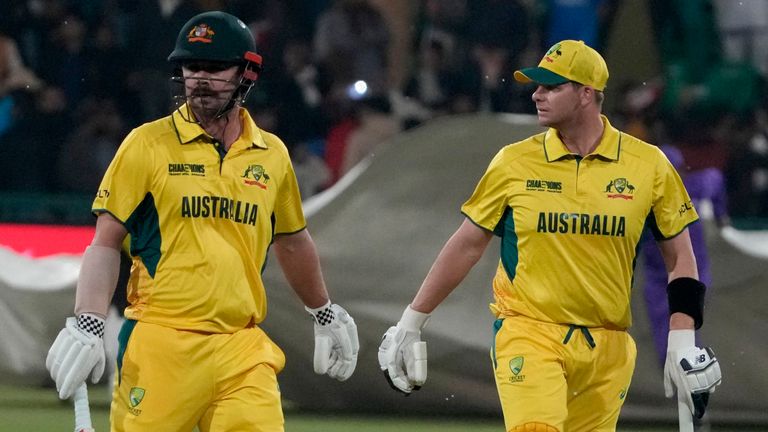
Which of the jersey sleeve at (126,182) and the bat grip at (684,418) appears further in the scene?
the bat grip at (684,418)

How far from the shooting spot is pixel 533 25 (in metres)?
14.0

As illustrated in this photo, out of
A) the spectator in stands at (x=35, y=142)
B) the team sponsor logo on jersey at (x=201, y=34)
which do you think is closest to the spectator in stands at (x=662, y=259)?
the team sponsor logo on jersey at (x=201, y=34)

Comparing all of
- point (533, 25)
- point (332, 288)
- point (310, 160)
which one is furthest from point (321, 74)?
point (332, 288)

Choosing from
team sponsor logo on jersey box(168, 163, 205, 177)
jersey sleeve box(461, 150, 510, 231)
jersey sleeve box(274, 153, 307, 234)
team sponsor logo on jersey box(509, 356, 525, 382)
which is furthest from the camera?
jersey sleeve box(461, 150, 510, 231)

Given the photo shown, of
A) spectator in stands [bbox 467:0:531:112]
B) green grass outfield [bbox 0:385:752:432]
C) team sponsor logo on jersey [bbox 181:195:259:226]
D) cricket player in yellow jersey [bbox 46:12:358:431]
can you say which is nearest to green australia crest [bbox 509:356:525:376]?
cricket player in yellow jersey [bbox 46:12:358:431]

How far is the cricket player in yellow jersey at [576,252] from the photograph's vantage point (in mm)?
6223

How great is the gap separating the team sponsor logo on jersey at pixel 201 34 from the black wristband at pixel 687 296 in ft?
6.84

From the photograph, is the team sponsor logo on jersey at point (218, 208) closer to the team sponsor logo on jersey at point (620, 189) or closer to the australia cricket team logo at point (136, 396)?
the australia cricket team logo at point (136, 396)

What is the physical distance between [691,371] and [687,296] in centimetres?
31

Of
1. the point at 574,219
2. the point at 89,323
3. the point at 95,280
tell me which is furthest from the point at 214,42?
the point at 574,219

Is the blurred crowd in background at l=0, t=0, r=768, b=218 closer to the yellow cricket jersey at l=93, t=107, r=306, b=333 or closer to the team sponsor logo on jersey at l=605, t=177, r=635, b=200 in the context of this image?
the team sponsor logo on jersey at l=605, t=177, r=635, b=200

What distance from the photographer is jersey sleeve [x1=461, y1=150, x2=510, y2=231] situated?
6371mm

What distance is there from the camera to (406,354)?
6.60 meters

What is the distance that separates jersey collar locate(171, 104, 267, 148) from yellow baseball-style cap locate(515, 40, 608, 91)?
1.19 metres
